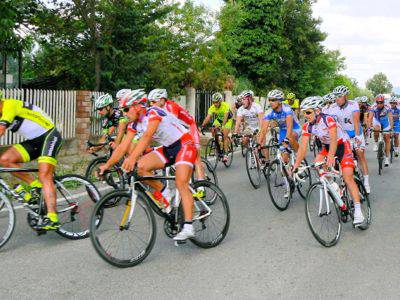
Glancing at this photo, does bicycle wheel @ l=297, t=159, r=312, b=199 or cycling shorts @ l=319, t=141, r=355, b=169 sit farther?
bicycle wheel @ l=297, t=159, r=312, b=199

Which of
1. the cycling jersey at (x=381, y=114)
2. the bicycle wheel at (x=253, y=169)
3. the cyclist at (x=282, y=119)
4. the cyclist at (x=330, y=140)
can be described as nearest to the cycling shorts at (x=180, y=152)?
the cyclist at (x=330, y=140)

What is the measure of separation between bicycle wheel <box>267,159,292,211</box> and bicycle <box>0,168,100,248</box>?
2.88m

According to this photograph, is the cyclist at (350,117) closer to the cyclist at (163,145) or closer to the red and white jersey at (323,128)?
the red and white jersey at (323,128)

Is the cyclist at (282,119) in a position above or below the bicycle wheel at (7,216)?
above

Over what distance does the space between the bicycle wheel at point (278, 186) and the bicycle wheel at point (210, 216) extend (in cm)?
222

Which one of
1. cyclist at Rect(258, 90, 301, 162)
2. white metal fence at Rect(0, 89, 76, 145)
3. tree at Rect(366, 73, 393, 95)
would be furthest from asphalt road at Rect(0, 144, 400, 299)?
tree at Rect(366, 73, 393, 95)

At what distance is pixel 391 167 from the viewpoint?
13461 millimetres

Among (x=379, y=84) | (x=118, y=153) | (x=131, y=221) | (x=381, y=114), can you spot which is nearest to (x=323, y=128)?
(x=118, y=153)

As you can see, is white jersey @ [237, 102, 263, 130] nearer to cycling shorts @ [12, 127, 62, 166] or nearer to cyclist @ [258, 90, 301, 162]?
cyclist @ [258, 90, 301, 162]

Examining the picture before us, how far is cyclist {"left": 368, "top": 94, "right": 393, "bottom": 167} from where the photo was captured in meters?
13.3

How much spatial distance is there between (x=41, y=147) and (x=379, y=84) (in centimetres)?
20111

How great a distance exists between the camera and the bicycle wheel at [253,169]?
10.1 metres

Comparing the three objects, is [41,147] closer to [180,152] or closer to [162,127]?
[162,127]

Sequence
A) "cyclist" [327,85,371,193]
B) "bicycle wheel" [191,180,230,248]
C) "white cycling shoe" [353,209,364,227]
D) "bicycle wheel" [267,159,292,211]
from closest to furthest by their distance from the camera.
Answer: "bicycle wheel" [191,180,230,248] → "white cycling shoe" [353,209,364,227] → "bicycle wheel" [267,159,292,211] → "cyclist" [327,85,371,193]
